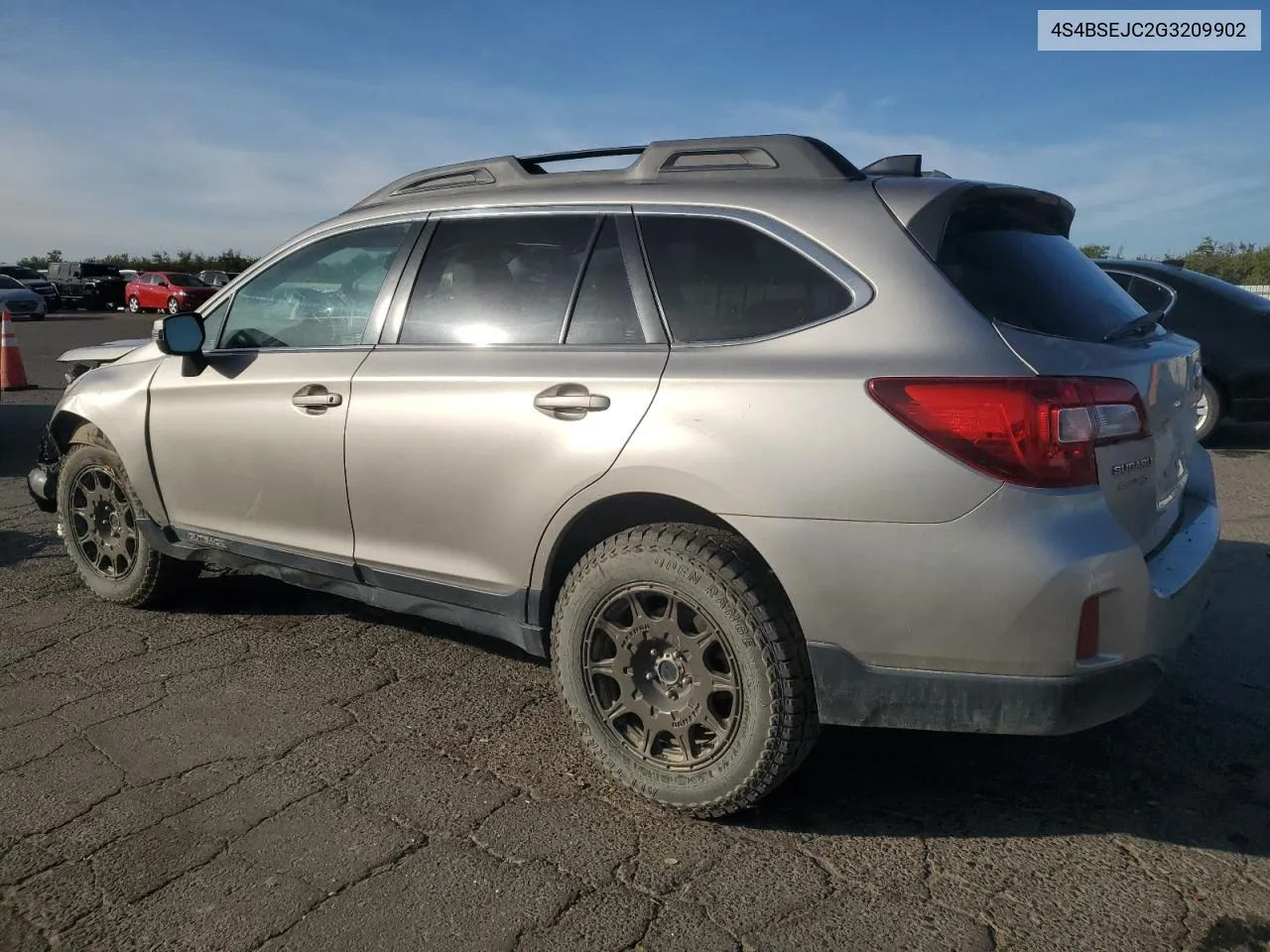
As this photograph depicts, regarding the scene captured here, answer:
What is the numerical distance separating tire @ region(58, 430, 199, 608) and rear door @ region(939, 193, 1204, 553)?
355 centimetres

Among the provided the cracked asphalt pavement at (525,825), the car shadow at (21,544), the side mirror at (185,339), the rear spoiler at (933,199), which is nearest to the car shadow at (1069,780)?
the cracked asphalt pavement at (525,825)

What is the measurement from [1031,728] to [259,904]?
1.90 m

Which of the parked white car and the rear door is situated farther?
the parked white car

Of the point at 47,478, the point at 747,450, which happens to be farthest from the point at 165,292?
the point at 747,450

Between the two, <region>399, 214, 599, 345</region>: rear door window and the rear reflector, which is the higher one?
<region>399, 214, 599, 345</region>: rear door window

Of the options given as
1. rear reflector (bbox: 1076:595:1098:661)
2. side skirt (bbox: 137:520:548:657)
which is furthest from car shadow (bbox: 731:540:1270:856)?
side skirt (bbox: 137:520:548:657)

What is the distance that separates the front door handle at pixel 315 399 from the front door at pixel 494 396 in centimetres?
12

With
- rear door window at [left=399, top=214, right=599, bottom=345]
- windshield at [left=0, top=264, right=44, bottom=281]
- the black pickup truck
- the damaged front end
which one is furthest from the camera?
the black pickup truck

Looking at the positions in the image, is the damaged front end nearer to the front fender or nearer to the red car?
the front fender

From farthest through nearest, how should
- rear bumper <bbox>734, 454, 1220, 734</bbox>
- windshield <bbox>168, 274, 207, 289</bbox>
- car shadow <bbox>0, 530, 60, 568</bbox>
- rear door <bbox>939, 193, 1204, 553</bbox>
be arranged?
windshield <bbox>168, 274, 207, 289</bbox>
car shadow <bbox>0, 530, 60, 568</bbox>
rear door <bbox>939, 193, 1204, 553</bbox>
rear bumper <bbox>734, 454, 1220, 734</bbox>

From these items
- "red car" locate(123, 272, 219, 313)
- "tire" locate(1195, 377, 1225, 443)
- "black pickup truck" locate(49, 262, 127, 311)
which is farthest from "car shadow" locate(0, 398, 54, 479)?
"black pickup truck" locate(49, 262, 127, 311)

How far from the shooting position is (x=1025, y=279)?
275 centimetres

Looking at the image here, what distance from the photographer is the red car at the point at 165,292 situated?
33.5 metres

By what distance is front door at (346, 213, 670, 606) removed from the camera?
298 cm
